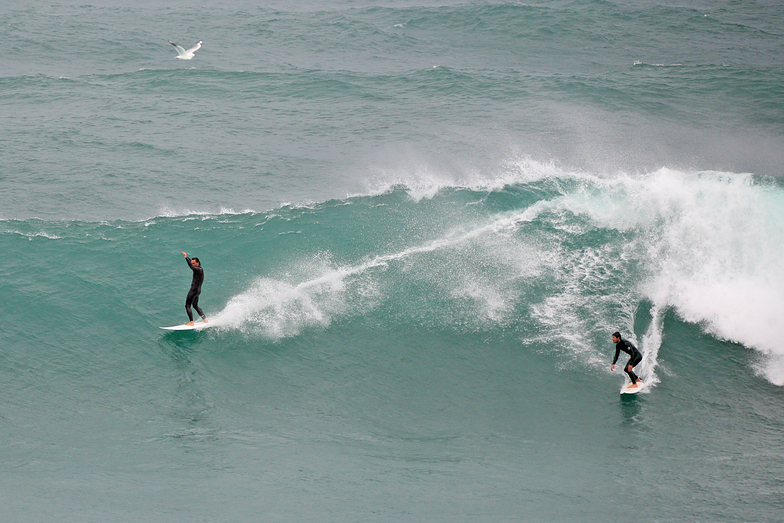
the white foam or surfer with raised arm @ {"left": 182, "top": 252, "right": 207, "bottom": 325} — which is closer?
surfer with raised arm @ {"left": 182, "top": 252, "right": 207, "bottom": 325}

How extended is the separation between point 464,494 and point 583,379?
4.74m

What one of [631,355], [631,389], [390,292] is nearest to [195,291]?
[390,292]

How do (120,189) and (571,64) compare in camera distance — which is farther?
(571,64)

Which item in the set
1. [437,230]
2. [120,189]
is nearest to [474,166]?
[437,230]

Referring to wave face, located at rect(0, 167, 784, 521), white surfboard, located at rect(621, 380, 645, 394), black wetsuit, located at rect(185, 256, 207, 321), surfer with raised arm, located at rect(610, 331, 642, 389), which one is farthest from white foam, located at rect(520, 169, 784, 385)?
black wetsuit, located at rect(185, 256, 207, 321)

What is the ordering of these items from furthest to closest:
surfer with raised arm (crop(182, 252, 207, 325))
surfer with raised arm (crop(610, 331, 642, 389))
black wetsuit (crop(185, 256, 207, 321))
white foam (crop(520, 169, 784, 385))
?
white foam (crop(520, 169, 784, 385)) < black wetsuit (crop(185, 256, 207, 321)) < surfer with raised arm (crop(182, 252, 207, 325)) < surfer with raised arm (crop(610, 331, 642, 389))

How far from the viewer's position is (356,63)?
36.2 meters

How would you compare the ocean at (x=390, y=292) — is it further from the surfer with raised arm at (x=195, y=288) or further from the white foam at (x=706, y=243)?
the surfer with raised arm at (x=195, y=288)

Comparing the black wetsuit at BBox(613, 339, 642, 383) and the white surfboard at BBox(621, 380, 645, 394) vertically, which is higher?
the black wetsuit at BBox(613, 339, 642, 383)

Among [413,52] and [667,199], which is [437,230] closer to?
[667,199]

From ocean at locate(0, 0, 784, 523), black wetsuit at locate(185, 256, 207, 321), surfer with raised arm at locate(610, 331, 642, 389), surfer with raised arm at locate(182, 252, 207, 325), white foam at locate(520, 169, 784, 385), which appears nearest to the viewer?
ocean at locate(0, 0, 784, 523)

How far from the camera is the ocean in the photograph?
1256cm

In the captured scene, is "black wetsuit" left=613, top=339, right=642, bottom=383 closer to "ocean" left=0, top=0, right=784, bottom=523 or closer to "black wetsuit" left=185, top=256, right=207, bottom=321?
"ocean" left=0, top=0, right=784, bottom=523

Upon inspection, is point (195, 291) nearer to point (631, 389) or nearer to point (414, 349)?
point (414, 349)
